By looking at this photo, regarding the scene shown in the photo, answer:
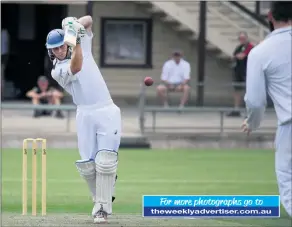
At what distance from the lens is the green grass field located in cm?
1251

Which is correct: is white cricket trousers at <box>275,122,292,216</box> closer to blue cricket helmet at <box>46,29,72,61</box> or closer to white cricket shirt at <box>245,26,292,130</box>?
white cricket shirt at <box>245,26,292,130</box>

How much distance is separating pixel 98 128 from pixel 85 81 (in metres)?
0.48

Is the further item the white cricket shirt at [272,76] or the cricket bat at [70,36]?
the cricket bat at [70,36]

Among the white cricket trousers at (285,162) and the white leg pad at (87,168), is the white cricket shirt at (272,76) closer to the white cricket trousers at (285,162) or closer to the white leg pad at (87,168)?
the white cricket trousers at (285,162)

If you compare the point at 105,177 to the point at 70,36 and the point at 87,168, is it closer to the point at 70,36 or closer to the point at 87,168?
the point at 87,168

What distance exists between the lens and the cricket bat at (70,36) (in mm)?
8867

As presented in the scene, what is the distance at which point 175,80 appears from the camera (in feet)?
75.2

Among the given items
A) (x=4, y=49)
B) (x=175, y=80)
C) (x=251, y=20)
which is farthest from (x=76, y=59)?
(x=251, y=20)

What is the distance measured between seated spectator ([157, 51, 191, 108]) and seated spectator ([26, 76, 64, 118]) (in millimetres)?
2238

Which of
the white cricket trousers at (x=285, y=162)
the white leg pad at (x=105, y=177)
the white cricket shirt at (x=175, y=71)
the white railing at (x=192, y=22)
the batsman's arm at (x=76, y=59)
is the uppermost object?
the white railing at (x=192, y=22)

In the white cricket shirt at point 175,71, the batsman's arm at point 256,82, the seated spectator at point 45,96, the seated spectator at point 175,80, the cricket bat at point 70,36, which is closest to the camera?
the batsman's arm at point 256,82

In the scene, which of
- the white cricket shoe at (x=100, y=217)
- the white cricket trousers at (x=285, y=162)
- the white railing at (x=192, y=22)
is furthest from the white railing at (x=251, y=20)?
the white cricket trousers at (x=285, y=162)

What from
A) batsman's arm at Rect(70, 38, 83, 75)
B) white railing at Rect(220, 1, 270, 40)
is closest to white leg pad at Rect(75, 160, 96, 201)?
batsman's arm at Rect(70, 38, 83, 75)

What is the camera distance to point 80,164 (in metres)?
9.93
